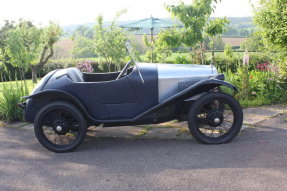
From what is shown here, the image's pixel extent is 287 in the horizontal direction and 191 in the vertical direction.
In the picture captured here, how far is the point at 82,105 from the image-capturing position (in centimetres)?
434

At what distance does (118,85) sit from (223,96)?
1.35 metres

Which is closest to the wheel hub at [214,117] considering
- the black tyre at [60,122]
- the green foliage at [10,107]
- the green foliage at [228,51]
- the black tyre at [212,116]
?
the black tyre at [212,116]

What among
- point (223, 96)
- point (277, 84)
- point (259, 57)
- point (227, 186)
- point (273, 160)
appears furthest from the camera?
point (259, 57)

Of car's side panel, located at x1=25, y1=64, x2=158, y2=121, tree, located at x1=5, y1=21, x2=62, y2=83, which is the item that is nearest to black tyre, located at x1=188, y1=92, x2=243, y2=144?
car's side panel, located at x1=25, y1=64, x2=158, y2=121

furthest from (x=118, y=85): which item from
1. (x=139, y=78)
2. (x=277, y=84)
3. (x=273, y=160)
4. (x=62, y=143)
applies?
(x=277, y=84)

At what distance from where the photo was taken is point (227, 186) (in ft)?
10.7

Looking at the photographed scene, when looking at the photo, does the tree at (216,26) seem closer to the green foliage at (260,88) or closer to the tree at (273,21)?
the tree at (273,21)

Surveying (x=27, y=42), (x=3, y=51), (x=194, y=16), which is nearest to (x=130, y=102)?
(x=194, y=16)

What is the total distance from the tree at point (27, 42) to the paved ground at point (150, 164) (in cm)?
237

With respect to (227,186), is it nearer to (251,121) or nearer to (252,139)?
(252,139)

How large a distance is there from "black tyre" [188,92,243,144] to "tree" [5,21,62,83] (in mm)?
3939

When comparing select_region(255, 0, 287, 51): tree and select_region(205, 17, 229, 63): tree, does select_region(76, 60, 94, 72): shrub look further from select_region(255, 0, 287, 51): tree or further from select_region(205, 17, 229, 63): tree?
select_region(255, 0, 287, 51): tree

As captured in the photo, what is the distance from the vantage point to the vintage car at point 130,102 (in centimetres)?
434

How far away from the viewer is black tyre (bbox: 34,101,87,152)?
4.29m
